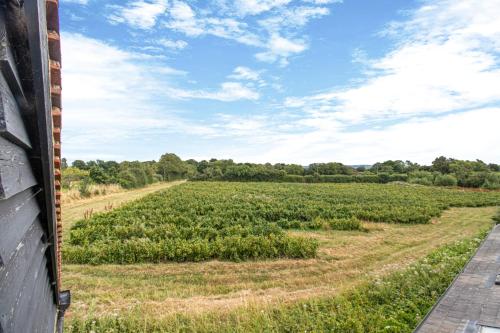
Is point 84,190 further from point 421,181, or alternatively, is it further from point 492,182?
point 492,182

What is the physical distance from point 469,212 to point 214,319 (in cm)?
2547

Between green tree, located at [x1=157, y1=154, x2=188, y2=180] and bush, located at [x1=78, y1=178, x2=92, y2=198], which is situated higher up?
green tree, located at [x1=157, y1=154, x2=188, y2=180]

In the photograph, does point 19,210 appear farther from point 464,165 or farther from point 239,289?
point 464,165

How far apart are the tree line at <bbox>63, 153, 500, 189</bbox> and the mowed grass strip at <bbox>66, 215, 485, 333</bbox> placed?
3405 cm

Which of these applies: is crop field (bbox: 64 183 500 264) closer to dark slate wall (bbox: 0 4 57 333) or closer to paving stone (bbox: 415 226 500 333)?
paving stone (bbox: 415 226 500 333)

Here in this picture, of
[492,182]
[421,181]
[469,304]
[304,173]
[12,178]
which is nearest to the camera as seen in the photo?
[12,178]

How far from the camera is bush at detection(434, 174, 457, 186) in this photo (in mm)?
53438

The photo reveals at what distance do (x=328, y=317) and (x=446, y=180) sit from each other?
184 feet

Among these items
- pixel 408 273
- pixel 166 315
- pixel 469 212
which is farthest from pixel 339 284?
pixel 469 212

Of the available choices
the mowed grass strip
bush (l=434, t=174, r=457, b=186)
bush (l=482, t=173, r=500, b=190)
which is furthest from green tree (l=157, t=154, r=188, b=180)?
the mowed grass strip

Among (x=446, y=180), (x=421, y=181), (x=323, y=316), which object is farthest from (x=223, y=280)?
(x=421, y=181)

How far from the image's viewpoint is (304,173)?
69.0 meters

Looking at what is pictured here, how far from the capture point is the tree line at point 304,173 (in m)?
45.4

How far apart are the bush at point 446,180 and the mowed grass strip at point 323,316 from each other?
53.1 metres
